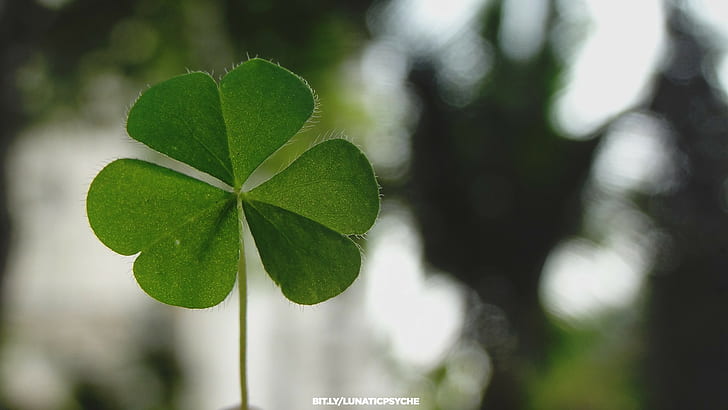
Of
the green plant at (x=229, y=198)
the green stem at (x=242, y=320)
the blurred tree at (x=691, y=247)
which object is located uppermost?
the blurred tree at (x=691, y=247)

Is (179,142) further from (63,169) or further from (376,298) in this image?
(63,169)

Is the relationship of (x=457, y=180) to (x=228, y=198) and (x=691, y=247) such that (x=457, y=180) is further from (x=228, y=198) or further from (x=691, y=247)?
(x=228, y=198)

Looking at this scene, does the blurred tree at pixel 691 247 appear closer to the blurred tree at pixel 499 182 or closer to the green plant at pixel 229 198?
the blurred tree at pixel 499 182

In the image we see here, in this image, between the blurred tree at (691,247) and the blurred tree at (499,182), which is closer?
the blurred tree at (499,182)

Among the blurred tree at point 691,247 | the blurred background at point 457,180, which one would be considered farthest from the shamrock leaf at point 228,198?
the blurred tree at point 691,247

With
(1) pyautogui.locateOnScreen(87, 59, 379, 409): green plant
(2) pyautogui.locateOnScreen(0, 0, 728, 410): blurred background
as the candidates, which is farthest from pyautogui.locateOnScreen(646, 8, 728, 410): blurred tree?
(1) pyautogui.locateOnScreen(87, 59, 379, 409): green plant

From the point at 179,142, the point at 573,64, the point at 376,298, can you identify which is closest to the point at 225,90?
the point at 179,142
